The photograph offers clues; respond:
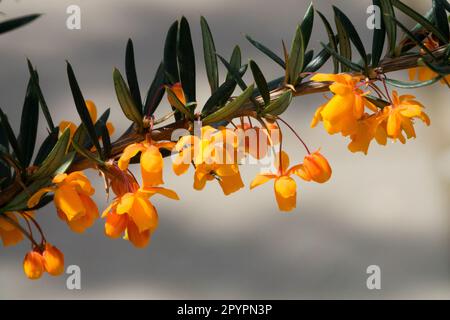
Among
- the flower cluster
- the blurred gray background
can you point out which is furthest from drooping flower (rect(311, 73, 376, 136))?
the blurred gray background

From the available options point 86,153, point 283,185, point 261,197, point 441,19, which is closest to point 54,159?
point 86,153

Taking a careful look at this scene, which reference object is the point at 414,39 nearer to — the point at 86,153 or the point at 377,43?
the point at 377,43

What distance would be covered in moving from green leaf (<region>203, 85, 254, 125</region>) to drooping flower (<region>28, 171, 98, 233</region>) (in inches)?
2.7

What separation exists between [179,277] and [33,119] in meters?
1.22

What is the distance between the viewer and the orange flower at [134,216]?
32 centimetres

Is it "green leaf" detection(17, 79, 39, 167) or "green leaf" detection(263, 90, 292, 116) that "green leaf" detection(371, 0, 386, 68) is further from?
"green leaf" detection(17, 79, 39, 167)

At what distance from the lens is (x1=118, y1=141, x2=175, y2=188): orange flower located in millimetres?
327

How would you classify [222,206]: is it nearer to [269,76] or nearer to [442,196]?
[269,76]

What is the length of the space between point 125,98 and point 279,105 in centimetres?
8

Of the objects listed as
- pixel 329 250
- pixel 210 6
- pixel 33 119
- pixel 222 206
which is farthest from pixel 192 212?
pixel 33 119

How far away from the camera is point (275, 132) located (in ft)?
1.12

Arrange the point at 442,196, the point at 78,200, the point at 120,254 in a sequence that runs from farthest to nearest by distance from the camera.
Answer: the point at 442,196
the point at 120,254
the point at 78,200

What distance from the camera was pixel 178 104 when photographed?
1.09ft

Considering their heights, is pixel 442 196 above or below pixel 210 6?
below
